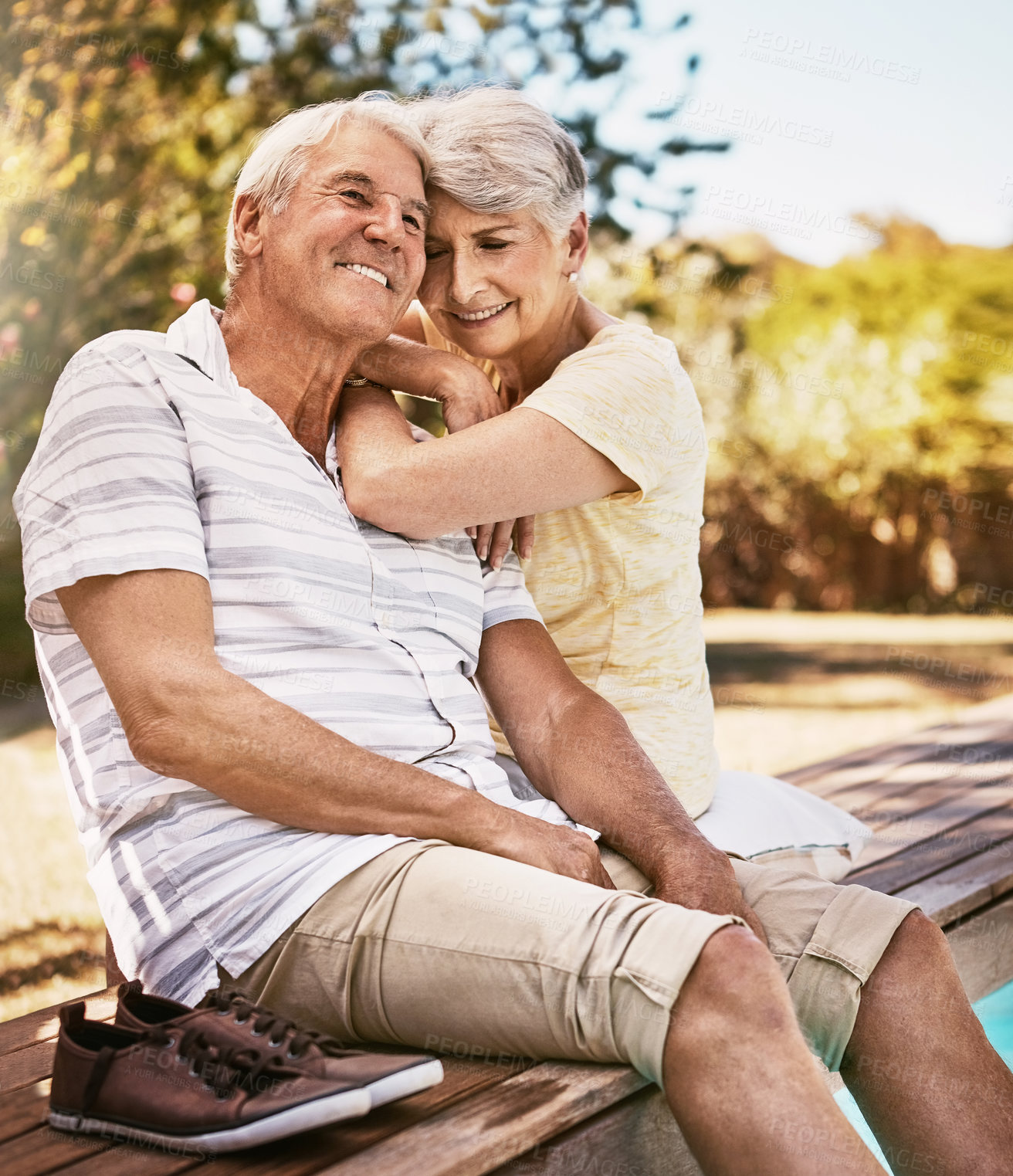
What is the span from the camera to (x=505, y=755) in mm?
2299

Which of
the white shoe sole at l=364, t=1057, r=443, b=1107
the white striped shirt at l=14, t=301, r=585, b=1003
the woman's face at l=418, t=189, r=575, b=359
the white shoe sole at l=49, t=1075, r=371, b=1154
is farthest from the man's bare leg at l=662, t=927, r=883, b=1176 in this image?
the woman's face at l=418, t=189, r=575, b=359

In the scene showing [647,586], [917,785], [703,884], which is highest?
[647,586]

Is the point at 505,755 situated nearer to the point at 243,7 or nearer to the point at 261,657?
the point at 261,657

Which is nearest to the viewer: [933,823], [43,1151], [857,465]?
[43,1151]

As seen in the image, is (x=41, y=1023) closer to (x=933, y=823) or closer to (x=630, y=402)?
(x=630, y=402)

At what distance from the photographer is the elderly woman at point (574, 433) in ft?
6.93

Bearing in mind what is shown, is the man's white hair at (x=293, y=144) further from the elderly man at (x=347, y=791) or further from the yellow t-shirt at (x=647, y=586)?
the yellow t-shirt at (x=647, y=586)

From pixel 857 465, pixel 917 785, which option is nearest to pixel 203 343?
pixel 917 785

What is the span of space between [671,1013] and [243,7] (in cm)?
441

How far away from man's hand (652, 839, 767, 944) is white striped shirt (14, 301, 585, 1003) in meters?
0.21

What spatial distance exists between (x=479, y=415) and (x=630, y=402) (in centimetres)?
28

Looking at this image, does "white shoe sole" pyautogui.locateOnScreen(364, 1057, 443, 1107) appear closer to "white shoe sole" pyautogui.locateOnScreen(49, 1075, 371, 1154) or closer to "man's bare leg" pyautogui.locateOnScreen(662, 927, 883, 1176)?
"white shoe sole" pyautogui.locateOnScreen(49, 1075, 371, 1154)

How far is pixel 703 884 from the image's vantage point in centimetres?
191

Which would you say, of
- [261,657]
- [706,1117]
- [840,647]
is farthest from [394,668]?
[840,647]
